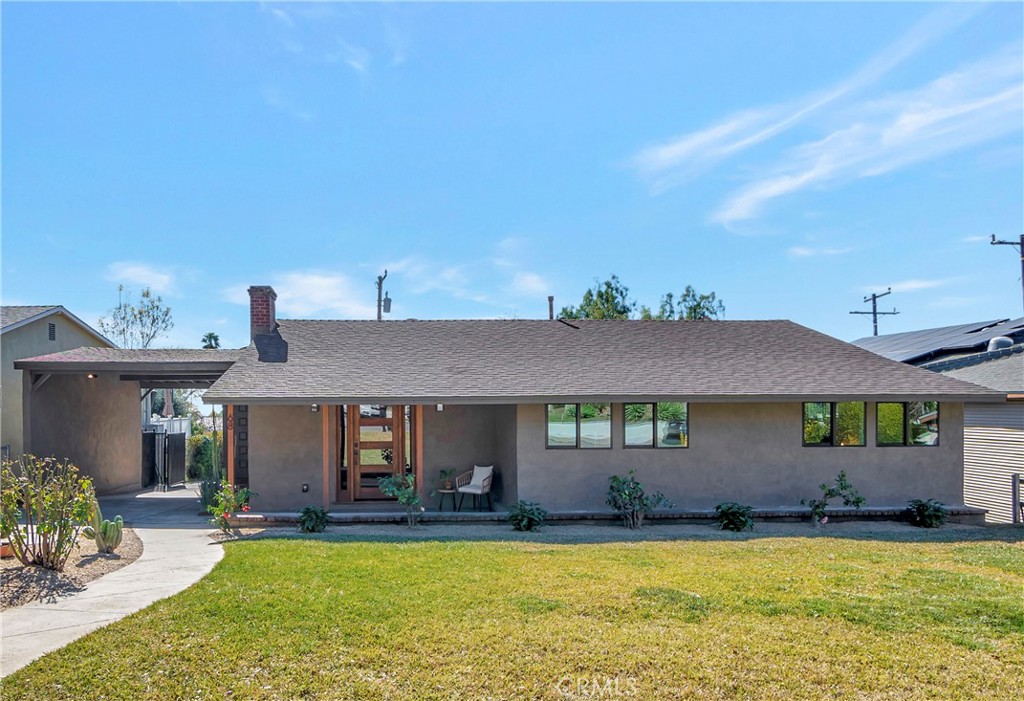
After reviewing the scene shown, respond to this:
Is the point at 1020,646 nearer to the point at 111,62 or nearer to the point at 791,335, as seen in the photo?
the point at 791,335

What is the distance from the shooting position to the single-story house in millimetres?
10953

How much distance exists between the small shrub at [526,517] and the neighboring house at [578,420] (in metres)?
0.67

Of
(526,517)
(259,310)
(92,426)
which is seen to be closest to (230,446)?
(259,310)

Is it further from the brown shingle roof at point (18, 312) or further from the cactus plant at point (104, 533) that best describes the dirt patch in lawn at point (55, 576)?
the brown shingle roof at point (18, 312)

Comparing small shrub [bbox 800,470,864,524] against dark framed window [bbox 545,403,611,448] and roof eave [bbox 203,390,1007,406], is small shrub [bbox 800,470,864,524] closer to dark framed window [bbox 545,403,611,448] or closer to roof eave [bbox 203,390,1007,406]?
roof eave [bbox 203,390,1007,406]

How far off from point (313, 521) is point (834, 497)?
9.06 m

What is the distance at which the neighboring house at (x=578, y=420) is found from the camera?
36.0 ft

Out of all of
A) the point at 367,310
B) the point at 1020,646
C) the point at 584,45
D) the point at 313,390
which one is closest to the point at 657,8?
the point at 584,45

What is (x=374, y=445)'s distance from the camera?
1273 cm

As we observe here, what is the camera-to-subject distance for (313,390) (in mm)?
10656

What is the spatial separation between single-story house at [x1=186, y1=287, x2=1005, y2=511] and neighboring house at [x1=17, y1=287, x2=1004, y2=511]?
3 centimetres

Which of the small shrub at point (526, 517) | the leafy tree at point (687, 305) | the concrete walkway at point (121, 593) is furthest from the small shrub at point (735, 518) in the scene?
the leafy tree at point (687, 305)

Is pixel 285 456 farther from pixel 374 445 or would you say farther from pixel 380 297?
pixel 380 297

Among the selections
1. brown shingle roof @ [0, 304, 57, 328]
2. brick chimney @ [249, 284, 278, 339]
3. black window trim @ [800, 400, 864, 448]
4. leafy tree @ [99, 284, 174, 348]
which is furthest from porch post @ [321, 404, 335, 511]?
leafy tree @ [99, 284, 174, 348]
